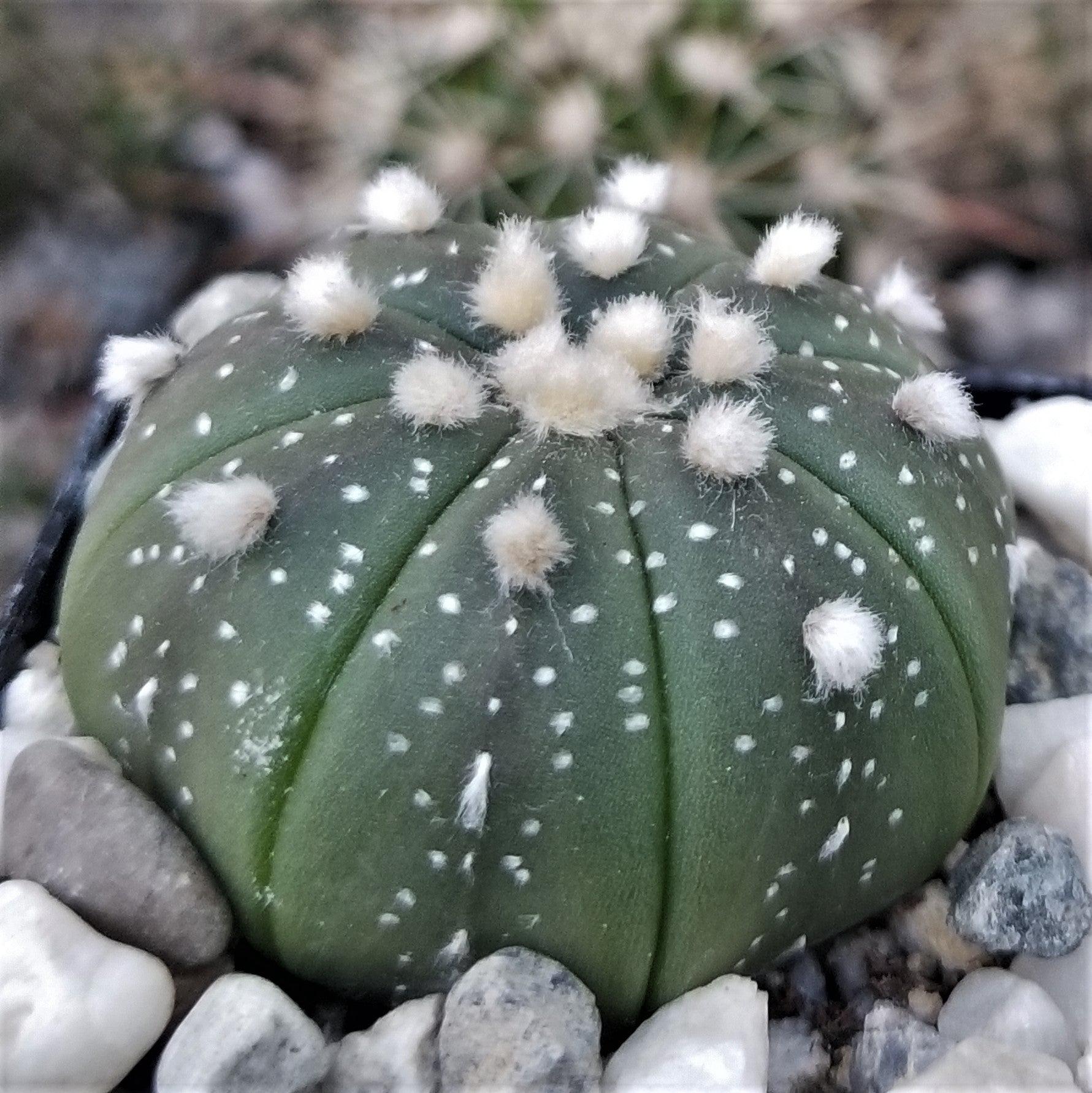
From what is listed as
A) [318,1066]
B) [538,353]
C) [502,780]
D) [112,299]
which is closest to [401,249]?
[538,353]

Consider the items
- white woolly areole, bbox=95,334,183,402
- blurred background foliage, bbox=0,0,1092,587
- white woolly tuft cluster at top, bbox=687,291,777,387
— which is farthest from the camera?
blurred background foliage, bbox=0,0,1092,587

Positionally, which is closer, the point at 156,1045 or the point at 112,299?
the point at 156,1045

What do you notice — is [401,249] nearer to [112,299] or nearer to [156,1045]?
[156,1045]

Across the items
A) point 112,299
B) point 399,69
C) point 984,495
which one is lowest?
point 112,299

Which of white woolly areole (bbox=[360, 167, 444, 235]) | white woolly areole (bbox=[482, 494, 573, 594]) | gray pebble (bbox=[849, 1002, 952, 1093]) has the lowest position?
gray pebble (bbox=[849, 1002, 952, 1093])

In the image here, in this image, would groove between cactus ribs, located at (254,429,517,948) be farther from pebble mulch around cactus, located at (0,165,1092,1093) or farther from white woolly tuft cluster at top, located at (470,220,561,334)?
white woolly tuft cluster at top, located at (470,220,561,334)

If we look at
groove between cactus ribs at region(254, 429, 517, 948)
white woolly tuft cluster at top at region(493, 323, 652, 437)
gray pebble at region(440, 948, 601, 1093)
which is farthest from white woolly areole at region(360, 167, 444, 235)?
gray pebble at region(440, 948, 601, 1093)
